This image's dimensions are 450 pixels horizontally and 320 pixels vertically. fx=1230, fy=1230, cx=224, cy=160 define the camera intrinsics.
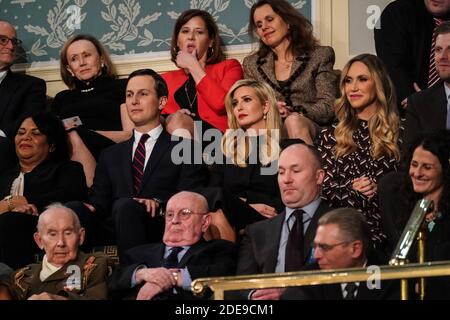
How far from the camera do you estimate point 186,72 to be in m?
6.25

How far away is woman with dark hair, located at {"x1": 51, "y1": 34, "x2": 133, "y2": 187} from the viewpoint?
6301mm

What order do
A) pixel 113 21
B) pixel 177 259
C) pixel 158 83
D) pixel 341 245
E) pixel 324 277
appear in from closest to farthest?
pixel 324 277 → pixel 341 245 → pixel 177 259 → pixel 158 83 → pixel 113 21

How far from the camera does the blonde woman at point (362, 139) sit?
5.07 meters

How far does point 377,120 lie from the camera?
5.27 m

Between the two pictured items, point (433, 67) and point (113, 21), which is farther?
point (113, 21)

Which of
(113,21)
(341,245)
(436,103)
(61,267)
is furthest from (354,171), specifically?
(113,21)

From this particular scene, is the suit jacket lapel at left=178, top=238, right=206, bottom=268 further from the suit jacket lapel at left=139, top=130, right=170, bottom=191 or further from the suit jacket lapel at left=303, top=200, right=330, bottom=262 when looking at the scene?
the suit jacket lapel at left=139, top=130, right=170, bottom=191

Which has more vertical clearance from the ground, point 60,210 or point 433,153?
point 433,153

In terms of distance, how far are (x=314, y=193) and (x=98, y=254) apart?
900 mm

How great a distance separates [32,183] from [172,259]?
1.19 metres

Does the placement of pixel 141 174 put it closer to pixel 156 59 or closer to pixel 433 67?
pixel 156 59
